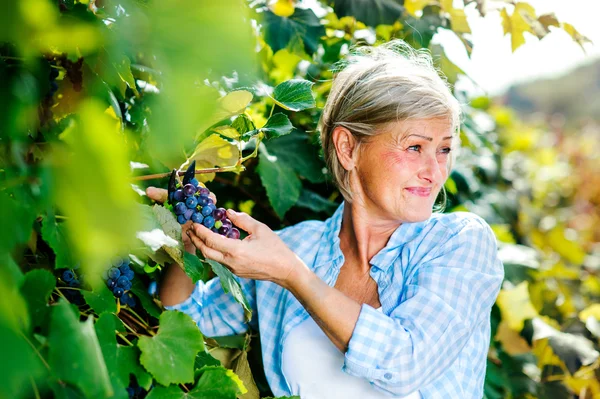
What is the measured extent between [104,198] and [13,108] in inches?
19.2

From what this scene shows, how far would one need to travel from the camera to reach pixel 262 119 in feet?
6.08

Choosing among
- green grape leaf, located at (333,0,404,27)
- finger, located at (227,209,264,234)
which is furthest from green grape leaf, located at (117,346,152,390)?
green grape leaf, located at (333,0,404,27)

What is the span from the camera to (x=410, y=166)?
63.6 inches

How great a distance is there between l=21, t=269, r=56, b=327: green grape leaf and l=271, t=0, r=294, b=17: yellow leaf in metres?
1.39

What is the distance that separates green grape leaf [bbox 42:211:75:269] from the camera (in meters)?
0.85

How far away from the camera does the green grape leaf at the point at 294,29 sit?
192 cm

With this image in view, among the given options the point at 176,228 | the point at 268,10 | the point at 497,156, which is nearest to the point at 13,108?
the point at 176,228

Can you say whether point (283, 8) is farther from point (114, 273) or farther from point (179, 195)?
point (114, 273)

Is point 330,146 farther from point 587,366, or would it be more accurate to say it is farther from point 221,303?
point 587,366

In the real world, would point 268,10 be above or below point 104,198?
below

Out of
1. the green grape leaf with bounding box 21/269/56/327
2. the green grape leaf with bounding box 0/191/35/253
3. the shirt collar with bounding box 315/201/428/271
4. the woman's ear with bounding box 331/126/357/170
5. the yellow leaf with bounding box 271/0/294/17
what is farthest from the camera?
the yellow leaf with bounding box 271/0/294/17

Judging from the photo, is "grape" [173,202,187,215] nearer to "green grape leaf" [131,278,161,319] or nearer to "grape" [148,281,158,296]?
"green grape leaf" [131,278,161,319]

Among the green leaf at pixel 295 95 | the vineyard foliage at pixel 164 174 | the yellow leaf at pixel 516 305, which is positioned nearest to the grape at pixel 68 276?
the vineyard foliage at pixel 164 174

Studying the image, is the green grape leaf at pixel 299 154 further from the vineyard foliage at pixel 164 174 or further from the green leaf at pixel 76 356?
the green leaf at pixel 76 356
